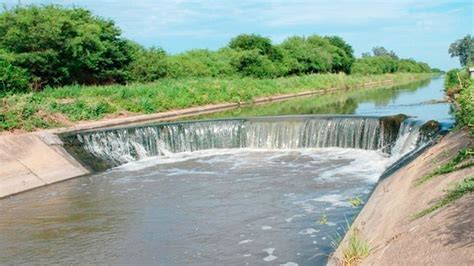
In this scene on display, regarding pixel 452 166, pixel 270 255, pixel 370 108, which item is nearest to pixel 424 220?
pixel 452 166

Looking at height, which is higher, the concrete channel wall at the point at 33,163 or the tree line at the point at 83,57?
the tree line at the point at 83,57

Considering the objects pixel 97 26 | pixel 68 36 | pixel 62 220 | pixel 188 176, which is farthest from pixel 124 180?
pixel 97 26

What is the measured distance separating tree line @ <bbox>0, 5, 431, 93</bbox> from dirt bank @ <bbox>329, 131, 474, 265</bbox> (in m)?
19.5

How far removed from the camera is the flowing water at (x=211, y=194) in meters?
7.17

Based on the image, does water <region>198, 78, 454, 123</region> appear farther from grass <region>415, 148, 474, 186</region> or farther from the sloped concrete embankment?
the sloped concrete embankment

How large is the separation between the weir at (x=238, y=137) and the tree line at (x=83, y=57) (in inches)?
341

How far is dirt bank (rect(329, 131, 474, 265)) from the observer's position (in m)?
3.94

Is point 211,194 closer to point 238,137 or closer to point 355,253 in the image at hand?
point 355,253

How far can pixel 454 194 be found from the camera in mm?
4977

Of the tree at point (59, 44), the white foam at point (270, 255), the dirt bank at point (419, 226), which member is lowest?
the white foam at point (270, 255)

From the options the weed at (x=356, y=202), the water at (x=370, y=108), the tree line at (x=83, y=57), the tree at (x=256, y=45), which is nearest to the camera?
the weed at (x=356, y=202)

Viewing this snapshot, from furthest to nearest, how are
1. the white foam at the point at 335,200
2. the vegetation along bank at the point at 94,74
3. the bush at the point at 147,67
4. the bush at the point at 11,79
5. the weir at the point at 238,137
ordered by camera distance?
the bush at the point at 147,67 < the bush at the point at 11,79 < the vegetation along bank at the point at 94,74 < the weir at the point at 238,137 < the white foam at the point at 335,200

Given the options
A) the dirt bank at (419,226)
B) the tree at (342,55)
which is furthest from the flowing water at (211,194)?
the tree at (342,55)

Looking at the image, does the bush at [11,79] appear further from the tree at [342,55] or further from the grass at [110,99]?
the tree at [342,55]
